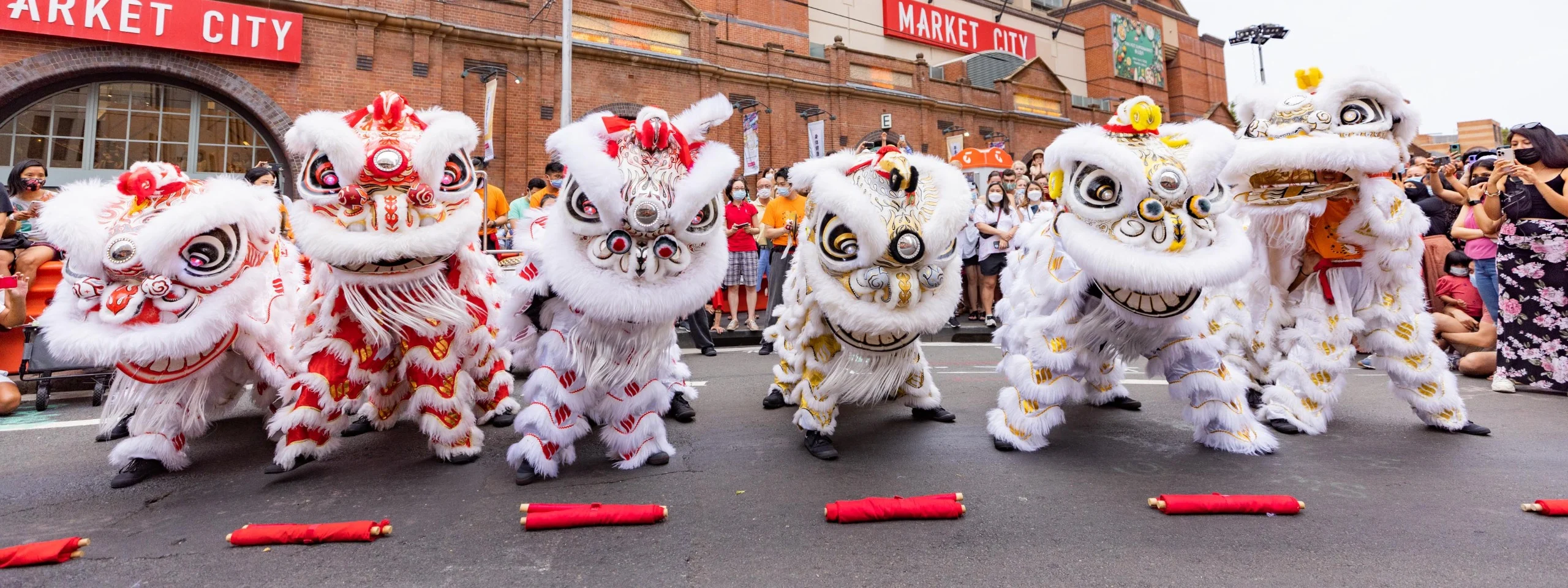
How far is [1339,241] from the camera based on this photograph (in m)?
3.73

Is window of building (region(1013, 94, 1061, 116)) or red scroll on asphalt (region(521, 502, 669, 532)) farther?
window of building (region(1013, 94, 1061, 116))

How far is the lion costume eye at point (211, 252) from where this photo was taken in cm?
306

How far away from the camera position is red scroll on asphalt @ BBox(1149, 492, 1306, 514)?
2561 mm

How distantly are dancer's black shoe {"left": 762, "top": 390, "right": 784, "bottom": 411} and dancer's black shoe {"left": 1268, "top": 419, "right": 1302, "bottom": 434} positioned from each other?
2.70 m

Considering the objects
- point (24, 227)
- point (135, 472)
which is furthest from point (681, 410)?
point (24, 227)

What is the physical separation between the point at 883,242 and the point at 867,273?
154 millimetres

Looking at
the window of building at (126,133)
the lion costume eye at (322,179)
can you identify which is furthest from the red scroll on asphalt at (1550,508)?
the window of building at (126,133)

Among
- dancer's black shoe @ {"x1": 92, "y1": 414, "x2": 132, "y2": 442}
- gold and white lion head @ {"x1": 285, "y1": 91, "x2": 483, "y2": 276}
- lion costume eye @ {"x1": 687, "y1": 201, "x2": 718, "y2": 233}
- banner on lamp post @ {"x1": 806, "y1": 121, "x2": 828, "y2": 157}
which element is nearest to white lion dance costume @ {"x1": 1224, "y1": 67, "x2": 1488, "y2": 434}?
lion costume eye @ {"x1": 687, "y1": 201, "x2": 718, "y2": 233}

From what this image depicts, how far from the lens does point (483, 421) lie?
4078 mm

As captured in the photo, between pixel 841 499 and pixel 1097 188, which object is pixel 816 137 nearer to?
pixel 1097 188

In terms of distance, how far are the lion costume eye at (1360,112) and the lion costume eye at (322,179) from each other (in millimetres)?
4790

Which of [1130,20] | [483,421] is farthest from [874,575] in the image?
[1130,20]

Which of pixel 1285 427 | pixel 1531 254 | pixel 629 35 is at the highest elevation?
pixel 629 35

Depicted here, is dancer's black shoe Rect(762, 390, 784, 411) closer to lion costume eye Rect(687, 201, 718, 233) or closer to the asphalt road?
the asphalt road
